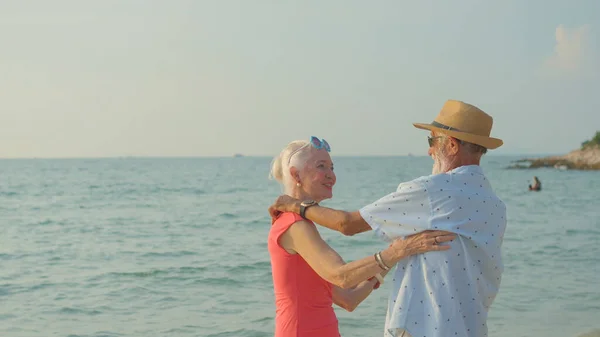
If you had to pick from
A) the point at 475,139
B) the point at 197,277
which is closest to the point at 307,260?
the point at 475,139

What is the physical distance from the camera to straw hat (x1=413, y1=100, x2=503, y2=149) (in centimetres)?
310

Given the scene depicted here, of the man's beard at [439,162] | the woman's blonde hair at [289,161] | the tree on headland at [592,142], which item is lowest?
the man's beard at [439,162]

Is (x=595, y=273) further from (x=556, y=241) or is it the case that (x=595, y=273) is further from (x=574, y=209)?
(x=574, y=209)

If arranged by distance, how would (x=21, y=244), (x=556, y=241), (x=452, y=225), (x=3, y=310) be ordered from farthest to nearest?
(x=21, y=244), (x=556, y=241), (x=3, y=310), (x=452, y=225)

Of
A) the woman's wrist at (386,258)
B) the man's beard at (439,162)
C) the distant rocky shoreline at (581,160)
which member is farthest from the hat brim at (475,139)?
the distant rocky shoreline at (581,160)

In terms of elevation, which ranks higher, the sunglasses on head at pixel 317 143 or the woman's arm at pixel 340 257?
the sunglasses on head at pixel 317 143

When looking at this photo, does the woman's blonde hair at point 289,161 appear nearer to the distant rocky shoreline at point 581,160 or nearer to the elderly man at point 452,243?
the elderly man at point 452,243

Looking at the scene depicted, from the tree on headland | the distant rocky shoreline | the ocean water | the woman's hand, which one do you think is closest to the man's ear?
the woman's hand

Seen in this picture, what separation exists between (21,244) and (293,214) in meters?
19.1

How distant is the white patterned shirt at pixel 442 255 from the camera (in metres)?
2.98

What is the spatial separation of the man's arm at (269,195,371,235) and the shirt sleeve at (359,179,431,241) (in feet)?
0.27

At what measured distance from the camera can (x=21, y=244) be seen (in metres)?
20.8

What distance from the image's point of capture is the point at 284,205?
11.2ft

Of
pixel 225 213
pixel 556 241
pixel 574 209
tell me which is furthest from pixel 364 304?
pixel 574 209
